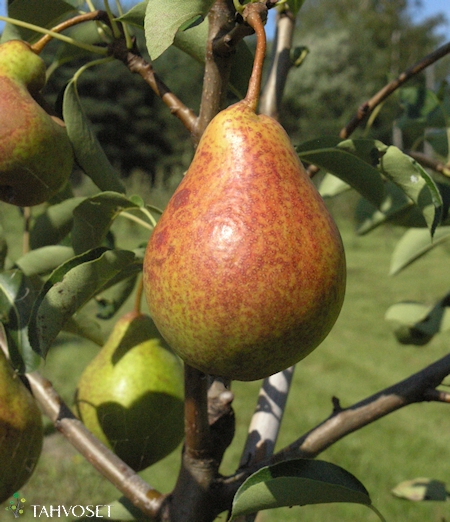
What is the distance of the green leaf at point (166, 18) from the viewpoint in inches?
19.6

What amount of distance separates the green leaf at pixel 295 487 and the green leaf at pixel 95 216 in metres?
0.32

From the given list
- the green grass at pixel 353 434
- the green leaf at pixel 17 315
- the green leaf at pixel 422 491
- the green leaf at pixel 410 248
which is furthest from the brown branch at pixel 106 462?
the green grass at pixel 353 434

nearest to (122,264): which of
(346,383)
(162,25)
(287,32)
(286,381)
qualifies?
(162,25)

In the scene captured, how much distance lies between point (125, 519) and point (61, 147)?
1.62ft

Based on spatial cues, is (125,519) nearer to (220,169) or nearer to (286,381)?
(286,381)

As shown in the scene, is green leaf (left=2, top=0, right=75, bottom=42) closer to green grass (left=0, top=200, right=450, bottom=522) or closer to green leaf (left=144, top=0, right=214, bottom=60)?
green leaf (left=144, top=0, right=214, bottom=60)

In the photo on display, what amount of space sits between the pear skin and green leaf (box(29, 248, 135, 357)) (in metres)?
0.10

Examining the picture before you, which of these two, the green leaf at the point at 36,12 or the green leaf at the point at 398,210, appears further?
the green leaf at the point at 398,210

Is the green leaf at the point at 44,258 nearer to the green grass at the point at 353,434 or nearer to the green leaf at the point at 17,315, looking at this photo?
the green leaf at the point at 17,315

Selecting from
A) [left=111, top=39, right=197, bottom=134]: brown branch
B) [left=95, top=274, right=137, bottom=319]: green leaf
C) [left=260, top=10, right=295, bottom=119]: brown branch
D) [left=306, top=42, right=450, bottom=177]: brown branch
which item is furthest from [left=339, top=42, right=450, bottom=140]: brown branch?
[left=95, top=274, right=137, bottom=319]: green leaf

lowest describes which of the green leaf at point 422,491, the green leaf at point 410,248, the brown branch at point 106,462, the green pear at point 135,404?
the green leaf at point 422,491

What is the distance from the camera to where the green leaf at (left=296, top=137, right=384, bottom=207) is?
67 centimetres

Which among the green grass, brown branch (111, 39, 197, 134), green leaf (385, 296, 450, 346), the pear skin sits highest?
brown branch (111, 39, 197, 134)

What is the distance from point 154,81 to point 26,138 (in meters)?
0.16
